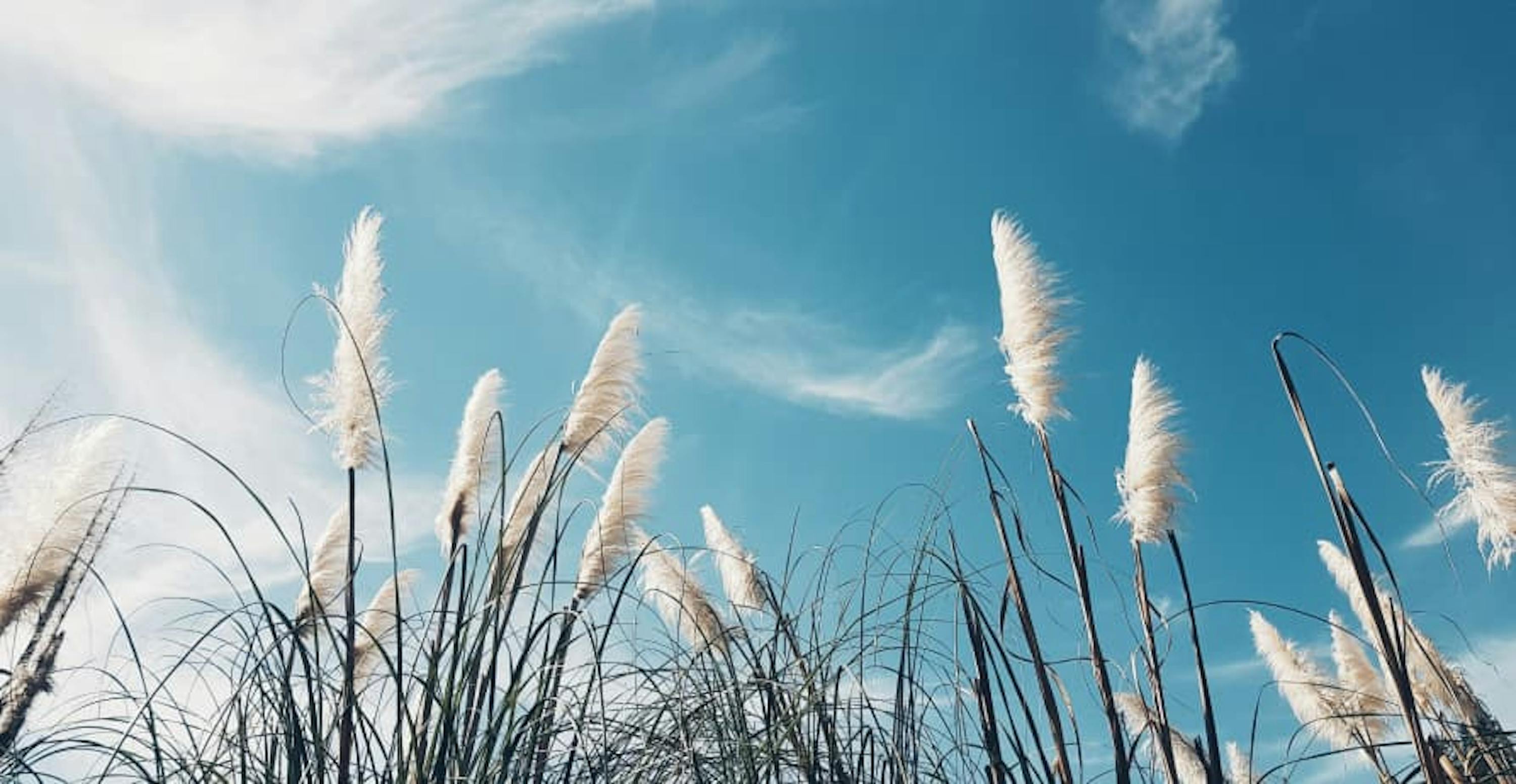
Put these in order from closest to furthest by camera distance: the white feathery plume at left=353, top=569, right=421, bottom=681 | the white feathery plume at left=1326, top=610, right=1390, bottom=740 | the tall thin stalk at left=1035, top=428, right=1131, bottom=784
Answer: the tall thin stalk at left=1035, top=428, right=1131, bottom=784, the white feathery plume at left=353, top=569, right=421, bottom=681, the white feathery plume at left=1326, top=610, right=1390, bottom=740

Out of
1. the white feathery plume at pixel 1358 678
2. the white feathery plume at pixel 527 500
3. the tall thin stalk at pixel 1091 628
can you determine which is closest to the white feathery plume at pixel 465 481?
the white feathery plume at pixel 527 500

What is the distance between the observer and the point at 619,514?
159 inches

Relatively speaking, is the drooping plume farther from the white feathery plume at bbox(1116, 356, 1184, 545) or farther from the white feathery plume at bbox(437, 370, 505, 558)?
the white feathery plume at bbox(1116, 356, 1184, 545)

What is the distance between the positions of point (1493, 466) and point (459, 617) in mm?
2942

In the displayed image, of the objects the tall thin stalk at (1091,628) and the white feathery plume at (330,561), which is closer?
the tall thin stalk at (1091,628)

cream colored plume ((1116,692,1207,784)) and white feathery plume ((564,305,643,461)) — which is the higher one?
white feathery plume ((564,305,643,461))

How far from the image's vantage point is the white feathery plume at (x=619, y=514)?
3902 mm

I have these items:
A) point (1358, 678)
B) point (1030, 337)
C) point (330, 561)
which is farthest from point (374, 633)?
point (1358, 678)

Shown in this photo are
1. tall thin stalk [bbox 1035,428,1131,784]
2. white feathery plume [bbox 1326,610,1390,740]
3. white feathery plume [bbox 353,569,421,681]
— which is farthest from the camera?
white feathery plume [bbox 1326,610,1390,740]

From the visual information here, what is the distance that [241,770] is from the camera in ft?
9.36

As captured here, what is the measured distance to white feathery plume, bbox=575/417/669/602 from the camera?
3.90 meters

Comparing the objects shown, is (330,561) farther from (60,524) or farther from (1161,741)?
(1161,741)

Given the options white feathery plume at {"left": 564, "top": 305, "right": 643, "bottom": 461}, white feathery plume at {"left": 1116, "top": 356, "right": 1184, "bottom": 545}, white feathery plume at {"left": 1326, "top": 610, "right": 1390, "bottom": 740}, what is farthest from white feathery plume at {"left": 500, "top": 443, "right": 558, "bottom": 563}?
white feathery plume at {"left": 1326, "top": 610, "right": 1390, "bottom": 740}

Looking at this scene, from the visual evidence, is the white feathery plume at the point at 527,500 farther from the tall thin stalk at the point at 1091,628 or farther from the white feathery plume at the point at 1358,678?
the white feathery plume at the point at 1358,678
